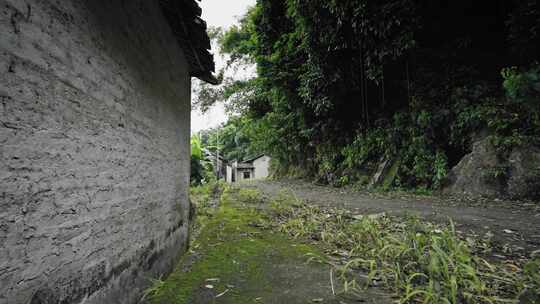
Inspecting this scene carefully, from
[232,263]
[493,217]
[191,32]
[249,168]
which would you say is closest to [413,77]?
[493,217]

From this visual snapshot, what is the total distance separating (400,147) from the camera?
7531mm

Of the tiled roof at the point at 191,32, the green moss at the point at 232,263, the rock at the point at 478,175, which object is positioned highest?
the tiled roof at the point at 191,32

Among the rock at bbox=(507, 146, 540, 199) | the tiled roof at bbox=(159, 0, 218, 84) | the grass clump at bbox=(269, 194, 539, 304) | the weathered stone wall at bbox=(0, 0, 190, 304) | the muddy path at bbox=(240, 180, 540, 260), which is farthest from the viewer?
the rock at bbox=(507, 146, 540, 199)

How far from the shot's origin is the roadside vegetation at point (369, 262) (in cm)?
151

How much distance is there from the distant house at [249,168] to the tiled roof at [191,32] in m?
32.8

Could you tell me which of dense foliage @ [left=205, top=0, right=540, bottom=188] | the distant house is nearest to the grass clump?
dense foliage @ [left=205, top=0, right=540, bottom=188]

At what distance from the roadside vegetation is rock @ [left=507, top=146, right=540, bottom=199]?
3272 millimetres

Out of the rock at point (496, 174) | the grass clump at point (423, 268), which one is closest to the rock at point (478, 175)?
the rock at point (496, 174)

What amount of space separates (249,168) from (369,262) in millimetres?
40132

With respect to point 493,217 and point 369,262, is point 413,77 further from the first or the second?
point 369,262

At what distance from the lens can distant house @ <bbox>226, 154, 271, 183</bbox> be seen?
37250 mm

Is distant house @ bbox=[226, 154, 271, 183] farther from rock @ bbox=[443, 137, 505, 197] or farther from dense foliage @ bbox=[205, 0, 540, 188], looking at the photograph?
rock @ bbox=[443, 137, 505, 197]

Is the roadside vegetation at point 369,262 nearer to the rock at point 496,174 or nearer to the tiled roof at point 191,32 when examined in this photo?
the tiled roof at point 191,32

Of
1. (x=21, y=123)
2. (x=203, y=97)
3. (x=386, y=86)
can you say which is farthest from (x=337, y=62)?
(x=203, y=97)
